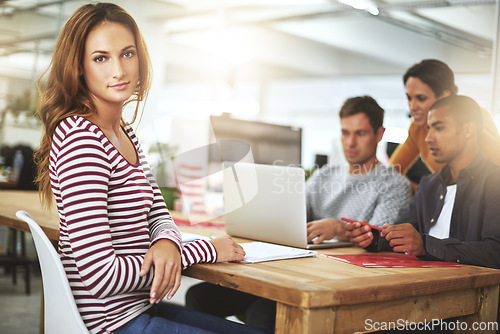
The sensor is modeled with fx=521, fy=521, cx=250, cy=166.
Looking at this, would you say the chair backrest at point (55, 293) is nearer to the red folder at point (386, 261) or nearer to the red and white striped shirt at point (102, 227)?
the red and white striped shirt at point (102, 227)

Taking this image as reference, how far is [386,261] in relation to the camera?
154cm

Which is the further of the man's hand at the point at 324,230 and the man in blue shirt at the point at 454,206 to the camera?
the man's hand at the point at 324,230

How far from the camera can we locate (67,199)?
3.61ft

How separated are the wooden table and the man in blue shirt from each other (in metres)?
0.11

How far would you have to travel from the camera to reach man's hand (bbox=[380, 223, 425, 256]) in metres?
1.65

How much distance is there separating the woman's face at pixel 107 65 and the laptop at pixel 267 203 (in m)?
0.58

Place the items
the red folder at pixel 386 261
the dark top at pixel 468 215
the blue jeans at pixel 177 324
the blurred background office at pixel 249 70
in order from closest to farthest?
the blue jeans at pixel 177 324
the red folder at pixel 386 261
the dark top at pixel 468 215
the blurred background office at pixel 249 70

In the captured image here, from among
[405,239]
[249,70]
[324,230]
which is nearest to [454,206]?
[405,239]

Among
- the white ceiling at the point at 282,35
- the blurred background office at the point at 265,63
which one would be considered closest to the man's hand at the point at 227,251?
the blurred background office at the point at 265,63

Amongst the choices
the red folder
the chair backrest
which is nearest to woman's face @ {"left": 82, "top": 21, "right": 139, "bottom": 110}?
the chair backrest

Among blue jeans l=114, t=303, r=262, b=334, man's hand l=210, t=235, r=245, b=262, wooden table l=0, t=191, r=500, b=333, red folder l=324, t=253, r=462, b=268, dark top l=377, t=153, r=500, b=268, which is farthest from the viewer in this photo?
dark top l=377, t=153, r=500, b=268

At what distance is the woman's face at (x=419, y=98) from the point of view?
9.41 feet

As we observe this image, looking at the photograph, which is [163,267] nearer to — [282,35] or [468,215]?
[468,215]

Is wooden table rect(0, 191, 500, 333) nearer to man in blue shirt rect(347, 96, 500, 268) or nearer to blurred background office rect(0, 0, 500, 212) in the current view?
man in blue shirt rect(347, 96, 500, 268)
